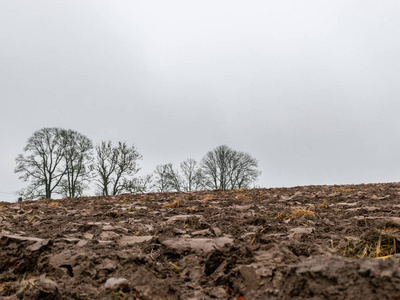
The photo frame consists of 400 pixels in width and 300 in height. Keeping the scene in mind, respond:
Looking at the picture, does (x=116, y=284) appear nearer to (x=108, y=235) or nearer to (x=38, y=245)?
(x=38, y=245)

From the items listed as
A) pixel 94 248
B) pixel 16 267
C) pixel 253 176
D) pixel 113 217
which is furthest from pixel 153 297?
pixel 253 176

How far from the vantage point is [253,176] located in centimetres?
3766

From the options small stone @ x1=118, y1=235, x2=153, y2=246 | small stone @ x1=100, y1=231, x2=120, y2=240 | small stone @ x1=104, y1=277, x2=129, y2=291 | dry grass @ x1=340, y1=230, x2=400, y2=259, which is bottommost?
small stone @ x1=104, y1=277, x2=129, y2=291

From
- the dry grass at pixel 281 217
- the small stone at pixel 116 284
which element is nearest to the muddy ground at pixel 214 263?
the small stone at pixel 116 284

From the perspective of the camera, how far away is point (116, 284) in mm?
2152

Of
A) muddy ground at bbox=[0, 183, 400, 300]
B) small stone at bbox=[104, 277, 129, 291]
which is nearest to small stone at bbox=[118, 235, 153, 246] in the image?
muddy ground at bbox=[0, 183, 400, 300]

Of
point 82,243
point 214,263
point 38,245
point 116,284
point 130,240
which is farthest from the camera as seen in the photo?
point 130,240

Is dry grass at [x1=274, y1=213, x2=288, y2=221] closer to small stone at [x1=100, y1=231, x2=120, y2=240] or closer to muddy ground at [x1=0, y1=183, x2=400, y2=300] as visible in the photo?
muddy ground at [x1=0, y1=183, x2=400, y2=300]

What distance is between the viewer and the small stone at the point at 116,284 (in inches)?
84.2

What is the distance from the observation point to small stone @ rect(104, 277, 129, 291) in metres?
2.14

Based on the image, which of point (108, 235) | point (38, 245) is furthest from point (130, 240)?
point (38, 245)

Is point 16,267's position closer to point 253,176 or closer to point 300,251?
point 300,251

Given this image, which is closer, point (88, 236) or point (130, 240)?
point (130, 240)

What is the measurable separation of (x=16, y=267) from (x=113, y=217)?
239cm
